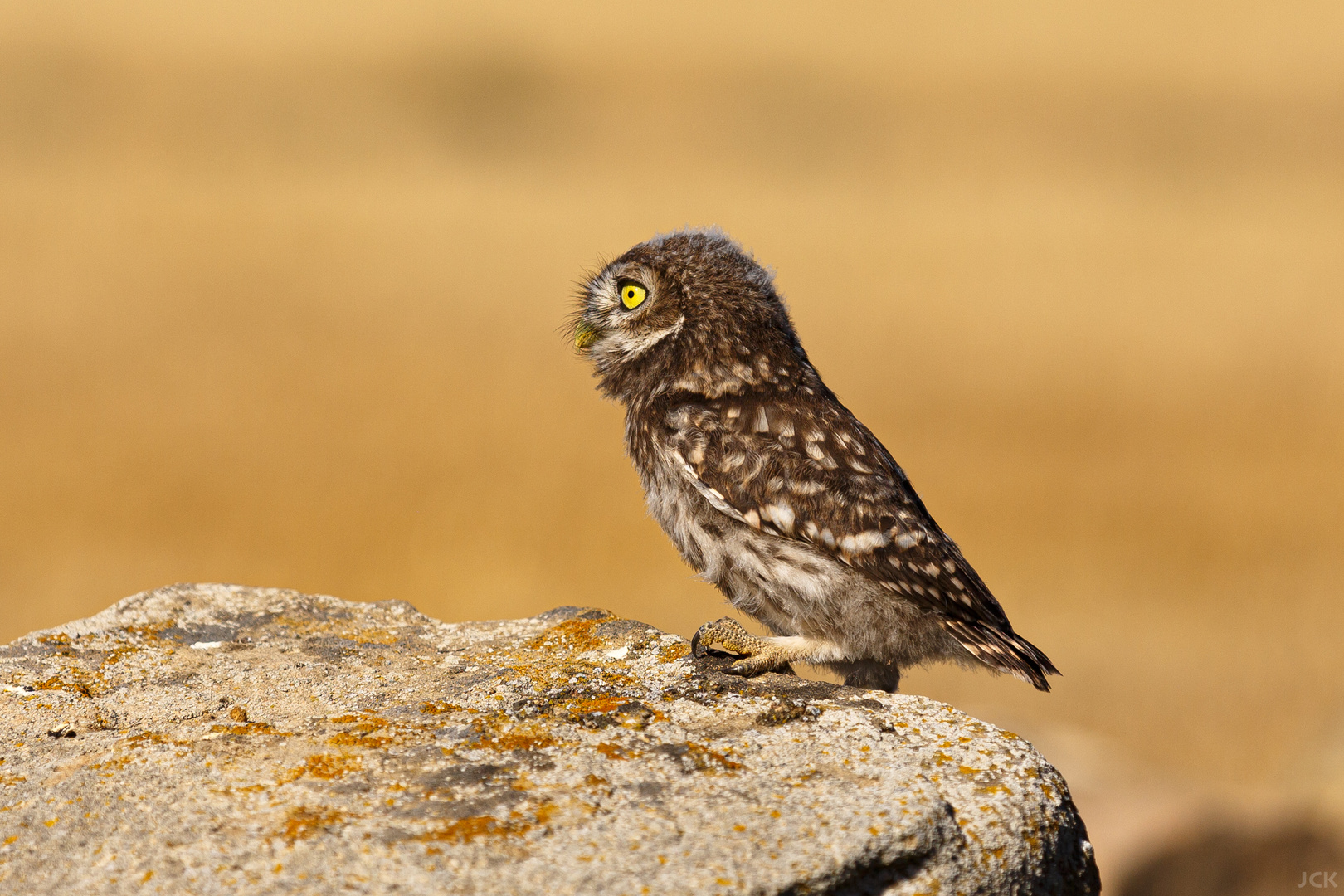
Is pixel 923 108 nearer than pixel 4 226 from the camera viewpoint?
No

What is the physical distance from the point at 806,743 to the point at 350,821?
3.99 ft

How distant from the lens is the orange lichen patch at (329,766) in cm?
303

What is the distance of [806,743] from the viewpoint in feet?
10.6

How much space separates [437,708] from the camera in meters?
3.54

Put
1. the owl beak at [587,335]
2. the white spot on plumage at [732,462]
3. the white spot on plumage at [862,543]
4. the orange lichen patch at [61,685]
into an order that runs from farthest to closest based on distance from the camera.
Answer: the owl beak at [587,335] → the white spot on plumage at [732,462] → the white spot on plumage at [862,543] → the orange lichen patch at [61,685]

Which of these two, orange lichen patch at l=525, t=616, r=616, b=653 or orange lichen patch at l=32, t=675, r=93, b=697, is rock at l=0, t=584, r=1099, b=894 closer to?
orange lichen patch at l=32, t=675, r=93, b=697

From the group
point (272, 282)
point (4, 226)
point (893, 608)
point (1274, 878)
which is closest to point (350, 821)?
point (893, 608)

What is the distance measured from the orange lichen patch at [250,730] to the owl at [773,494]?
1445mm

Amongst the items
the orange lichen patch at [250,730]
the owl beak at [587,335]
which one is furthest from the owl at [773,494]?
the orange lichen patch at [250,730]

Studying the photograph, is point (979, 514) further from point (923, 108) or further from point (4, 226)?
point (923, 108)

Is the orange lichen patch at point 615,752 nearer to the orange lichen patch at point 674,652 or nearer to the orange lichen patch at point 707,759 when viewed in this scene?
the orange lichen patch at point 707,759

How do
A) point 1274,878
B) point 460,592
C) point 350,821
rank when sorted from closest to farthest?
point 350,821
point 1274,878
point 460,592

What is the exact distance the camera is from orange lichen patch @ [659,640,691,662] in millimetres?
4090

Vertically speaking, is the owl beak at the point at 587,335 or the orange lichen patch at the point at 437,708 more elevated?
the owl beak at the point at 587,335
